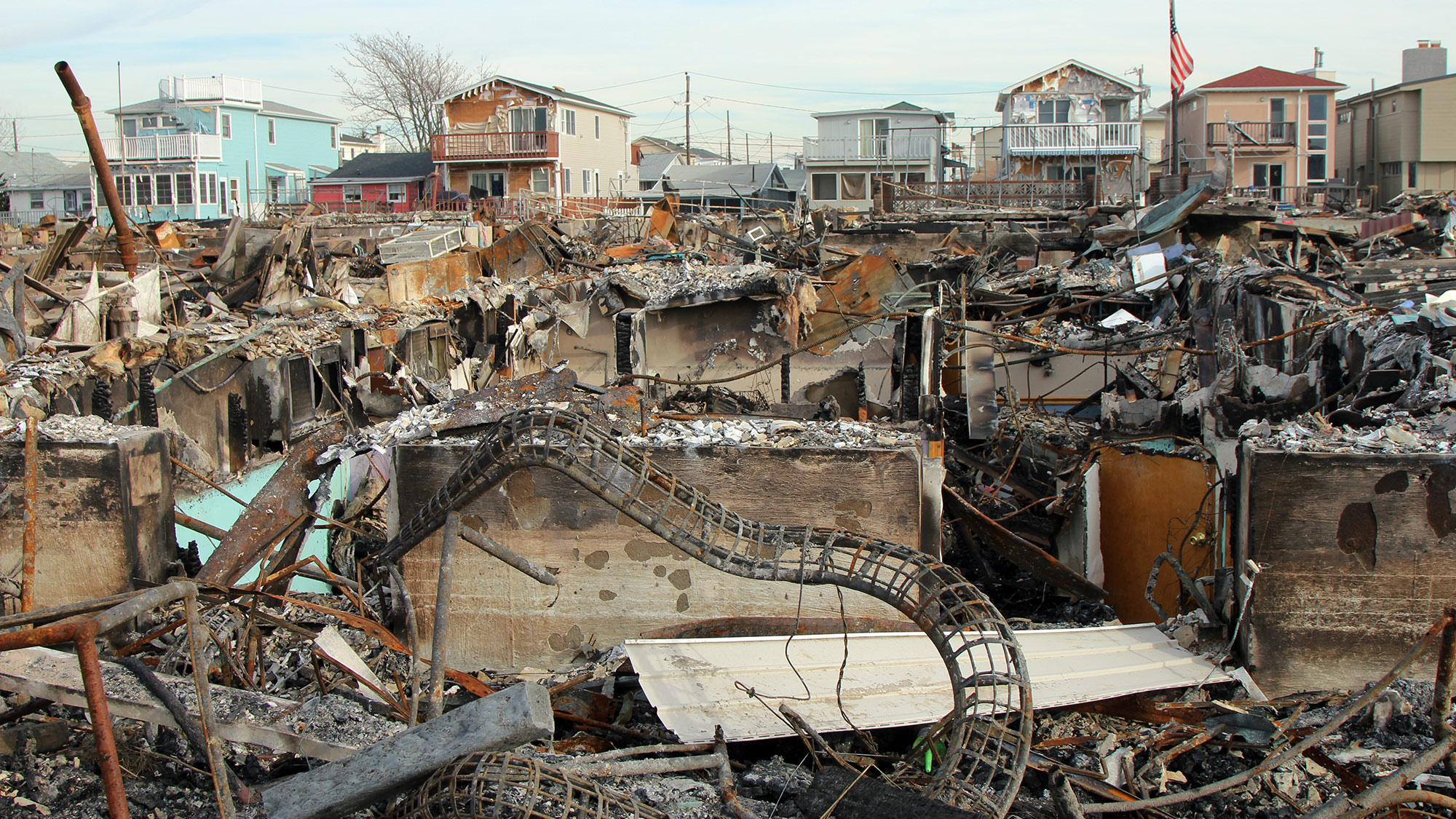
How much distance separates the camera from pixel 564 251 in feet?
67.8

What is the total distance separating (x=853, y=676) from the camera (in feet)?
16.8

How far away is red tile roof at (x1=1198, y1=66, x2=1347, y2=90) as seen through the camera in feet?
134

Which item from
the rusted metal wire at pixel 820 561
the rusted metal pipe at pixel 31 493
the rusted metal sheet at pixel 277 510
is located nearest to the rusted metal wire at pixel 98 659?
the rusted metal wire at pixel 820 561

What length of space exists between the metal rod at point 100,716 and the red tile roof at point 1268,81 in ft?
152

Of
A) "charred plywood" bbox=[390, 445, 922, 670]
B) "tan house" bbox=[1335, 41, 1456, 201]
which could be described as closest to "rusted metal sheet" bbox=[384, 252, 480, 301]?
"charred plywood" bbox=[390, 445, 922, 670]

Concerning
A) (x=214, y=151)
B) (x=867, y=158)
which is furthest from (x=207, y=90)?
(x=867, y=158)

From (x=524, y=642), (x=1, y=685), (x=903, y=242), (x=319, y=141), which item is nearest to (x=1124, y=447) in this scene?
(x=524, y=642)

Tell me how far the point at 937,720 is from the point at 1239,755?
4.90 ft

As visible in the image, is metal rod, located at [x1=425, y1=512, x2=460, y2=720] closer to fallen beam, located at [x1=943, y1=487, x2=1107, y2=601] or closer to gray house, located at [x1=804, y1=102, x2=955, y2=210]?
fallen beam, located at [x1=943, y1=487, x2=1107, y2=601]

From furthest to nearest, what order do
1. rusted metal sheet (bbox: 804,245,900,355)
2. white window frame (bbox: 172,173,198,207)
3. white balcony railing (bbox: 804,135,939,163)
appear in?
white window frame (bbox: 172,173,198,207) → white balcony railing (bbox: 804,135,939,163) → rusted metal sheet (bbox: 804,245,900,355)

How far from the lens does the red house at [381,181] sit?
46.6m

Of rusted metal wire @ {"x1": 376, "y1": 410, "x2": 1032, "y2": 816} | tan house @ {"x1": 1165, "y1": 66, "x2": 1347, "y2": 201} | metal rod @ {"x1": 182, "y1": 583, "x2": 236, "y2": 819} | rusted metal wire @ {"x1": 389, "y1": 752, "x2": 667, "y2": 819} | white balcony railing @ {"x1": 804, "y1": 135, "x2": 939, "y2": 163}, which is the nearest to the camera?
metal rod @ {"x1": 182, "y1": 583, "x2": 236, "y2": 819}

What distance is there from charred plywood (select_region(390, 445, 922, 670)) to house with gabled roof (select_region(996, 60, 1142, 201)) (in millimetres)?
29317

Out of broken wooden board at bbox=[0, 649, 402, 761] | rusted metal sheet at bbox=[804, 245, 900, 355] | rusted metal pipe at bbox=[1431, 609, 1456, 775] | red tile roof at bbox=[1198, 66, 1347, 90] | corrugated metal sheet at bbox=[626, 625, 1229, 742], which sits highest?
red tile roof at bbox=[1198, 66, 1347, 90]
